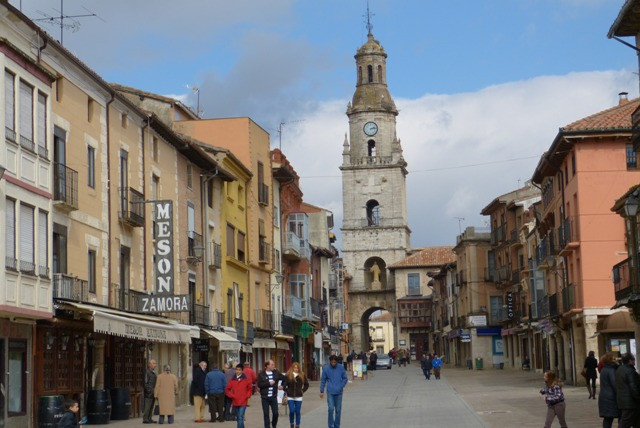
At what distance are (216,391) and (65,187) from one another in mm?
6358

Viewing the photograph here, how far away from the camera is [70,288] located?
1080 inches

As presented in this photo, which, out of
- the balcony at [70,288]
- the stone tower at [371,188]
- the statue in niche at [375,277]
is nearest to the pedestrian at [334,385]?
the balcony at [70,288]

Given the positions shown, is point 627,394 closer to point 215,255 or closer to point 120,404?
point 120,404

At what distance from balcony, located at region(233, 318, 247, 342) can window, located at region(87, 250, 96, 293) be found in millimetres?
17440

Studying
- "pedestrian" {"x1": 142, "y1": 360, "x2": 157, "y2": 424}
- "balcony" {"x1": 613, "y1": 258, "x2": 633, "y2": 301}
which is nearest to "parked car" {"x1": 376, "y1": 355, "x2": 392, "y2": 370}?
"balcony" {"x1": 613, "y1": 258, "x2": 633, "y2": 301}

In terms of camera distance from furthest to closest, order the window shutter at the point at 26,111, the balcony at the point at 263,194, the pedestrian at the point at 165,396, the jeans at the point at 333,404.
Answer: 1. the balcony at the point at 263,194
2. the pedestrian at the point at 165,396
3. the jeans at the point at 333,404
4. the window shutter at the point at 26,111

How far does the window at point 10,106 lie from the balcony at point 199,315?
17.2 metres

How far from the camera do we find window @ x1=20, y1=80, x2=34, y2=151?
23.7 meters

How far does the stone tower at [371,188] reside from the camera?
413 ft

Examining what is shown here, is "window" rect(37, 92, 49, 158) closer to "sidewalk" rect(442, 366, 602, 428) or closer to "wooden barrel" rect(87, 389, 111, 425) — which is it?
"wooden barrel" rect(87, 389, 111, 425)

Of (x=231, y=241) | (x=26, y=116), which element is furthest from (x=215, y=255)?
(x=26, y=116)

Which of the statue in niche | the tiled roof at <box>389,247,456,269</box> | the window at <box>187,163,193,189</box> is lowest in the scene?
the window at <box>187,163,193,189</box>

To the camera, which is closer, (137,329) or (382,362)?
(137,329)

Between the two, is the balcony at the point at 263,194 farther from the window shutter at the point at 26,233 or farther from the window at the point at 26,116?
the window shutter at the point at 26,233
